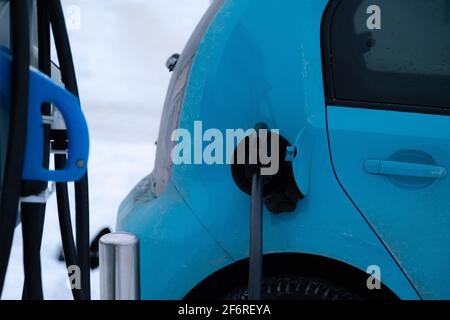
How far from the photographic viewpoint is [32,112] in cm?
98

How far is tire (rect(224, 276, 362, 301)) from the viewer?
151 cm

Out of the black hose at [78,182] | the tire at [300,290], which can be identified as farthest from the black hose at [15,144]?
the tire at [300,290]

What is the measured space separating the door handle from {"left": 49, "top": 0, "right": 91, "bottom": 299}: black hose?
723 mm

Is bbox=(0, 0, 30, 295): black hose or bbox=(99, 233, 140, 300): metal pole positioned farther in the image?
bbox=(99, 233, 140, 300): metal pole

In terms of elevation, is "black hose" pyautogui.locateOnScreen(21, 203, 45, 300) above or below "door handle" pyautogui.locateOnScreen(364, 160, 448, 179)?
below

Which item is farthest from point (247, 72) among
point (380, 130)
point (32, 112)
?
point (32, 112)

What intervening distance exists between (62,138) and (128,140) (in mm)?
4260

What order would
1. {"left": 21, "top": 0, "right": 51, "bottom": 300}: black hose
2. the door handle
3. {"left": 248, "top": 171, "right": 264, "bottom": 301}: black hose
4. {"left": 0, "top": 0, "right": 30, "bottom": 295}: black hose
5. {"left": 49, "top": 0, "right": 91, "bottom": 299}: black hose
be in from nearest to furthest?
{"left": 0, "top": 0, "right": 30, "bottom": 295}: black hose, {"left": 21, "top": 0, "right": 51, "bottom": 300}: black hose, {"left": 49, "top": 0, "right": 91, "bottom": 299}: black hose, {"left": 248, "top": 171, "right": 264, "bottom": 301}: black hose, the door handle

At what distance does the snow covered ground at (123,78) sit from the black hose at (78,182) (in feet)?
7.47

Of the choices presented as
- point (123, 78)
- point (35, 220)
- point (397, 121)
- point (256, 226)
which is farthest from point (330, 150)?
point (123, 78)

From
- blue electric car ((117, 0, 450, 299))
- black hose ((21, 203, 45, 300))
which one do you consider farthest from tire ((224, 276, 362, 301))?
black hose ((21, 203, 45, 300))

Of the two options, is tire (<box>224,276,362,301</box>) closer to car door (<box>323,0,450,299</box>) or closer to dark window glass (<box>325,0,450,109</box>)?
car door (<box>323,0,450,299</box>)

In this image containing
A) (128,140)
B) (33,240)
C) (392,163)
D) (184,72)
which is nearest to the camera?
(33,240)
